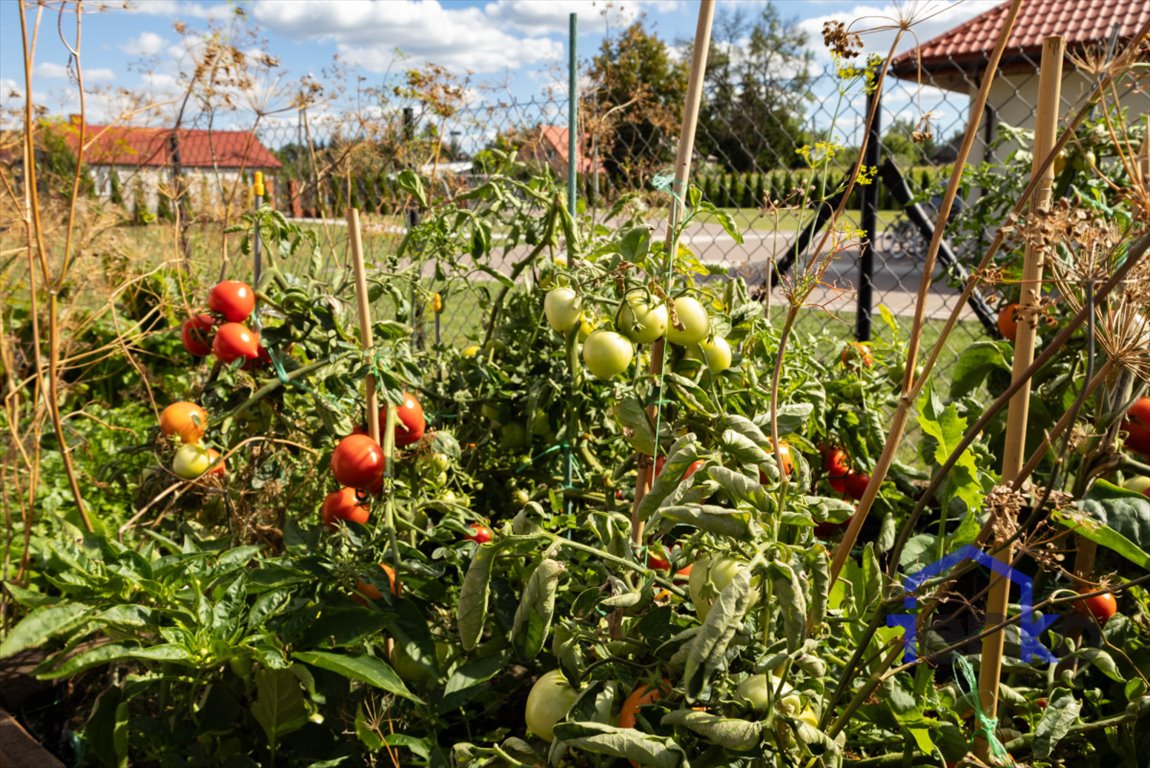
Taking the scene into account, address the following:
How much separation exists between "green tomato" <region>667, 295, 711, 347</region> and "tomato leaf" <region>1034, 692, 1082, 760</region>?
0.57 meters

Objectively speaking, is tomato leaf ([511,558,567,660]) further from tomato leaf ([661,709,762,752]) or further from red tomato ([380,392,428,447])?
red tomato ([380,392,428,447])

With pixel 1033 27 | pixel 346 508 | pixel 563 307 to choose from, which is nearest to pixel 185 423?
pixel 346 508

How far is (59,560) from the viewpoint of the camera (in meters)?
1.27

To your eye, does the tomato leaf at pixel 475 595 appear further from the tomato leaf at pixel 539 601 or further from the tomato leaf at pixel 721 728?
the tomato leaf at pixel 721 728

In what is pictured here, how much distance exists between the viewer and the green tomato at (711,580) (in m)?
0.85

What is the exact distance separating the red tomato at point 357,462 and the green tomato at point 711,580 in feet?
2.07

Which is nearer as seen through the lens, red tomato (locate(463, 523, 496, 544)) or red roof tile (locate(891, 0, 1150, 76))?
red tomato (locate(463, 523, 496, 544))

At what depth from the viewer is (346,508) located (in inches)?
58.6

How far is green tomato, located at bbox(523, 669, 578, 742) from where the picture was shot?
1.01 metres

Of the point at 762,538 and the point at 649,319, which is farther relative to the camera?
the point at 649,319

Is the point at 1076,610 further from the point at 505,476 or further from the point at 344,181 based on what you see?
the point at 344,181

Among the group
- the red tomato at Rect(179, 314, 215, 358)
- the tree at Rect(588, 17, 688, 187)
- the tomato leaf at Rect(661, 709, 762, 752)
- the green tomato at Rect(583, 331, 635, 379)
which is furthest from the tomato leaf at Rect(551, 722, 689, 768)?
the tree at Rect(588, 17, 688, 187)

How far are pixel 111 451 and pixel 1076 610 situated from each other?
292 cm

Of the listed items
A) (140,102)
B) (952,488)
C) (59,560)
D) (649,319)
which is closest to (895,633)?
(952,488)
